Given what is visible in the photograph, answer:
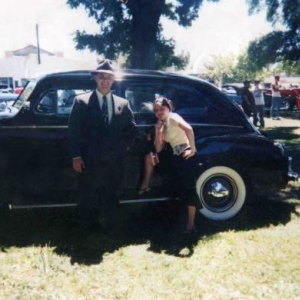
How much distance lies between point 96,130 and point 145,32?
9585 millimetres

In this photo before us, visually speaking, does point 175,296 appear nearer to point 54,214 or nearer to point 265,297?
point 265,297

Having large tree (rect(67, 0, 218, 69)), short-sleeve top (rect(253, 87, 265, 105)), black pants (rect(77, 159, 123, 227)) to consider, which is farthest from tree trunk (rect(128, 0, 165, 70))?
black pants (rect(77, 159, 123, 227))

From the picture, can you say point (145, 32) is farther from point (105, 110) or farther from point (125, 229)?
point (125, 229)

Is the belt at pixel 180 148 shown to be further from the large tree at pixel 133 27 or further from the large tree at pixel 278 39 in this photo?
the large tree at pixel 278 39

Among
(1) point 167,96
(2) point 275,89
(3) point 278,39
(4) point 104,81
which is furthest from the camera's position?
(3) point 278,39

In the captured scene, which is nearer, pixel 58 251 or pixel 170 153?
pixel 58 251

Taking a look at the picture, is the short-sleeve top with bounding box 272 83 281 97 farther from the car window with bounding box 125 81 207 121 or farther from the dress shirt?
the dress shirt

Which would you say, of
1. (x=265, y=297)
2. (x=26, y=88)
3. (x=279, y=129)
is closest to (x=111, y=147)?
(x=26, y=88)

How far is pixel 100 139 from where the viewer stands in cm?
395

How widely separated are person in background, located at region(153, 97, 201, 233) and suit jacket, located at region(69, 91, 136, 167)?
326 mm

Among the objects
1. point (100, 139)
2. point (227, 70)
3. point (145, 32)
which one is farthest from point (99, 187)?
point (227, 70)

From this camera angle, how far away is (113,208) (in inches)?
167

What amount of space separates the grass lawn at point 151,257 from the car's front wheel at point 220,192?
0.43 ft

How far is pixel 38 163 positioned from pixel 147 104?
1387 millimetres
